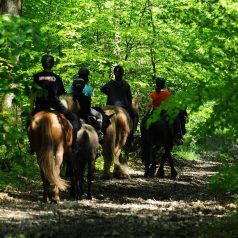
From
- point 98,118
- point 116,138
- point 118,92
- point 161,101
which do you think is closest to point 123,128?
point 116,138

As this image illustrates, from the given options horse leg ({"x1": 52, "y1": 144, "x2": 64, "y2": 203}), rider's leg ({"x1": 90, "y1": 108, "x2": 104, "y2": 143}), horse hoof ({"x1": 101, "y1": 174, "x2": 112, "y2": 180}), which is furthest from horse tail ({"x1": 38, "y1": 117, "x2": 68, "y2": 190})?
horse hoof ({"x1": 101, "y1": 174, "x2": 112, "y2": 180})

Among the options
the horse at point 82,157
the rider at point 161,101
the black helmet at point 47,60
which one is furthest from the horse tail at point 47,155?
the rider at point 161,101

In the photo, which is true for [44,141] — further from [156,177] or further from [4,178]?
[156,177]

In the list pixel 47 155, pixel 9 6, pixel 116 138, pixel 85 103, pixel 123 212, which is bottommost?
pixel 123 212

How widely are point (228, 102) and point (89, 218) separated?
10.1ft

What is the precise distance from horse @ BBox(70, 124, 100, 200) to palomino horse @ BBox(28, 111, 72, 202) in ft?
2.38

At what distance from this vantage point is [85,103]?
11469 mm

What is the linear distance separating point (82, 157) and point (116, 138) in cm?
366

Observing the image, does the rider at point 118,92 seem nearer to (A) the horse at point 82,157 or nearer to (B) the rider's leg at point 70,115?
(A) the horse at point 82,157

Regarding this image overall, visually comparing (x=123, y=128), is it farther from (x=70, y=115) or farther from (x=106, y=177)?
(x=70, y=115)

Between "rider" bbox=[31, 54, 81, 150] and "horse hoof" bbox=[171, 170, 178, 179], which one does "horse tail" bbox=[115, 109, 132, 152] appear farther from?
"rider" bbox=[31, 54, 81, 150]

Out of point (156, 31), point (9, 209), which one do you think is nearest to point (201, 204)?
point (9, 209)

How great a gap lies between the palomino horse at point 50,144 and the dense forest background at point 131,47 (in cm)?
45

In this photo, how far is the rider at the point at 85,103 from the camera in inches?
429
